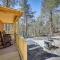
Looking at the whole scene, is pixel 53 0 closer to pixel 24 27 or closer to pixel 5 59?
pixel 24 27

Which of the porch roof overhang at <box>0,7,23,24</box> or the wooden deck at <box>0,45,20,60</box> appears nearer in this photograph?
the wooden deck at <box>0,45,20,60</box>

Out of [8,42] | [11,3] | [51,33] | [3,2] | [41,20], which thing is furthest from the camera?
[41,20]

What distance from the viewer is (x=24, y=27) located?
95.9ft

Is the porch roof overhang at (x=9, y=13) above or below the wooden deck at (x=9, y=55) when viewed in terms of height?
above

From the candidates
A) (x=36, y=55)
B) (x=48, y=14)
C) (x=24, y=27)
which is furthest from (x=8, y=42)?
(x=24, y=27)

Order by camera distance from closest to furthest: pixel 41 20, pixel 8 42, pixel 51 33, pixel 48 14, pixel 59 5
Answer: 1. pixel 8 42
2. pixel 59 5
3. pixel 48 14
4. pixel 51 33
5. pixel 41 20

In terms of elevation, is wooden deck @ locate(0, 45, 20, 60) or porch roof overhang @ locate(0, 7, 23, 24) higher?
porch roof overhang @ locate(0, 7, 23, 24)

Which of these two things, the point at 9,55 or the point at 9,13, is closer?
the point at 9,55

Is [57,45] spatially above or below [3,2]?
below

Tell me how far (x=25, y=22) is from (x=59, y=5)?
33.3 feet

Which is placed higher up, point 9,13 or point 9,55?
point 9,13

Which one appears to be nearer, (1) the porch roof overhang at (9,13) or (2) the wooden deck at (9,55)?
(2) the wooden deck at (9,55)

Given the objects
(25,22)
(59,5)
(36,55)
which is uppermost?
(59,5)

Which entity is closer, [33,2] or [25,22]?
[33,2]
